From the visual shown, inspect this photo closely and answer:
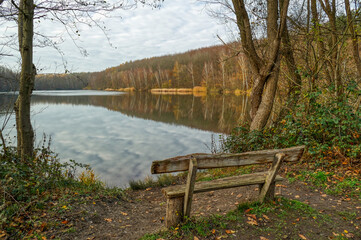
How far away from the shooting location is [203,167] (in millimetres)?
3318

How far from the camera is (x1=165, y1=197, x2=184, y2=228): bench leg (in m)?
3.48

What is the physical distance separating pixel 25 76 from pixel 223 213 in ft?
19.0

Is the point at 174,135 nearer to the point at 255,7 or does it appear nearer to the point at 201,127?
the point at 201,127

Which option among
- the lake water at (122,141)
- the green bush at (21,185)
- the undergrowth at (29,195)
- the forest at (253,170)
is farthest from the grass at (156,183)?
the green bush at (21,185)

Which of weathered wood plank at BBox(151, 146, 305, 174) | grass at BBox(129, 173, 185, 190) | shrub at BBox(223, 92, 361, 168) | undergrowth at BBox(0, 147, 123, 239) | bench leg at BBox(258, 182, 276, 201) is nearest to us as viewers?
weathered wood plank at BBox(151, 146, 305, 174)

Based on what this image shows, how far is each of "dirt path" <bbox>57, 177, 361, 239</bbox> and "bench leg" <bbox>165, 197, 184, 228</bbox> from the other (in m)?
0.41

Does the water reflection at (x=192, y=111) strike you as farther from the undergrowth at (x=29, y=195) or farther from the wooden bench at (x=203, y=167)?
the undergrowth at (x=29, y=195)

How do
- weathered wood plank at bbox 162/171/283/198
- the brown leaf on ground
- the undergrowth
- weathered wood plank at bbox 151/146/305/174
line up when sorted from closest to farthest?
weathered wood plank at bbox 151/146/305/174 < weathered wood plank at bbox 162/171/283/198 < the brown leaf on ground < the undergrowth

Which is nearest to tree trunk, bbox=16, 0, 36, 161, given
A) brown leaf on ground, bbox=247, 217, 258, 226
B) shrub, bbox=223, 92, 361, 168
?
brown leaf on ground, bbox=247, 217, 258, 226

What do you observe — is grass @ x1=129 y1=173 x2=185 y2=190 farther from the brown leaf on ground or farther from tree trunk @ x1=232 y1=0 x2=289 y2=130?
the brown leaf on ground

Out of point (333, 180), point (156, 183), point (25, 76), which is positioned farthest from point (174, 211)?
point (25, 76)

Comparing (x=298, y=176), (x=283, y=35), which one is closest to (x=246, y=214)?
(x=298, y=176)

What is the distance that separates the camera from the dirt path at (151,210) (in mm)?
4037

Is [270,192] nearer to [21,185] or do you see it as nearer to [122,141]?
[21,185]
